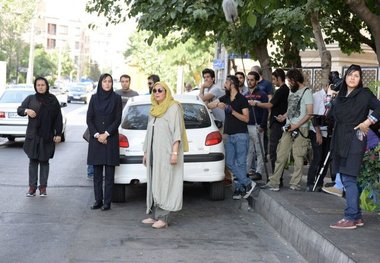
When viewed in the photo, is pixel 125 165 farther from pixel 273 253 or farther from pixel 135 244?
pixel 273 253

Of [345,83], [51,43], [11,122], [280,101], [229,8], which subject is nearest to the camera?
[345,83]

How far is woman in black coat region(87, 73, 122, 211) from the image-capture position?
878 centimetres

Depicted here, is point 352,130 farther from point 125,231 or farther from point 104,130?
point 104,130

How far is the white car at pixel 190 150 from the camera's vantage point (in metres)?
9.18

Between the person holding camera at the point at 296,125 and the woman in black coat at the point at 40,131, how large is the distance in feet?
11.0

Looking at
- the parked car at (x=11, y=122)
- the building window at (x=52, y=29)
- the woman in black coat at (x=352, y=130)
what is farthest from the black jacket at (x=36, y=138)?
the building window at (x=52, y=29)

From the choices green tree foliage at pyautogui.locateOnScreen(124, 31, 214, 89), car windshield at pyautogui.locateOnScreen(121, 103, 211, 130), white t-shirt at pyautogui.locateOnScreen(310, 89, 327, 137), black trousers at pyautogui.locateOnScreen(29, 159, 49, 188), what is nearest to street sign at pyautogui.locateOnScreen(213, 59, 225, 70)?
green tree foliage at pyautogui.locateOnScreen(124, 31, 214, 89)

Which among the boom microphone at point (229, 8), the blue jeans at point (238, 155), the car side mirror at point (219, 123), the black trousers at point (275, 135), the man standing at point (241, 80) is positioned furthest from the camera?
the man standing at point (241, 80)

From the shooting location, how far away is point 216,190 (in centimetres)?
986

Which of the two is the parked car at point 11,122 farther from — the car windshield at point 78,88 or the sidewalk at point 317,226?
the car windshield at point 78,88

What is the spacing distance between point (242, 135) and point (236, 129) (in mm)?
126

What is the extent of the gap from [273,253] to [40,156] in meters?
4.35

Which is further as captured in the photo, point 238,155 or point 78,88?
point 78,88

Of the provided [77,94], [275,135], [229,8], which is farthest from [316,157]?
[77,94]
